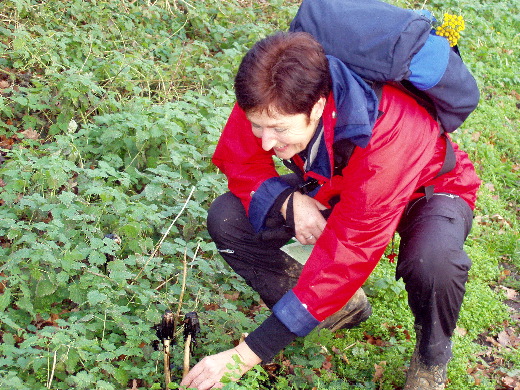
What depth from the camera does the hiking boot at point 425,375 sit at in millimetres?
3014

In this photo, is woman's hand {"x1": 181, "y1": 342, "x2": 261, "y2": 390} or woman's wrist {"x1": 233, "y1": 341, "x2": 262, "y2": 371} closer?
woman's hand {"x1": 181, "y1": 342, "x2": 261, "y2": 390}

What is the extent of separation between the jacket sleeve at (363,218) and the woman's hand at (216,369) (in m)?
0.23

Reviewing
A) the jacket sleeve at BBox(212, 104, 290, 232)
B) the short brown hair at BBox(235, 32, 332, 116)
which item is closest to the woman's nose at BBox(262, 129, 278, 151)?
the short brown hair at BBox(235, 32, 332, 116)

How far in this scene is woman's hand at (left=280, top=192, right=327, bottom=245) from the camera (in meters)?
3.02

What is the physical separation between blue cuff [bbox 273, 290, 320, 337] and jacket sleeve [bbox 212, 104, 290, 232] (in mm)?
606

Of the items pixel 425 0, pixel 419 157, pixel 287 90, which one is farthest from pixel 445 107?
pixel 425 0

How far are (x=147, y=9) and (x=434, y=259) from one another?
4.64 meters

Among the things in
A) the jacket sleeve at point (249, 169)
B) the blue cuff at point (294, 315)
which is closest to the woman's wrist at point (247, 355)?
the blue cuff at point (294, 315)

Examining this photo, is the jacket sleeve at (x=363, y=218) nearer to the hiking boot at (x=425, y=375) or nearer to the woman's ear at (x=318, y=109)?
the woman's ear at (x=318, y=109)

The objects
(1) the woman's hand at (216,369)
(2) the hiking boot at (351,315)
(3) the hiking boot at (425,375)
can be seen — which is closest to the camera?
(1) the woman's hand at (216,369)

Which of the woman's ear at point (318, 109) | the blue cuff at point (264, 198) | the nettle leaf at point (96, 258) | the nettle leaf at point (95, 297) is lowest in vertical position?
the nettle leaf at point (95, 297)

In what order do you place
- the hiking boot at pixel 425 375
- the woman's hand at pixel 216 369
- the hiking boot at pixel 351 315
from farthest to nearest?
the hiking boot at pixel 351 315
the hiking boot at pixel 425 375
the woman's hand at pixel 216 369

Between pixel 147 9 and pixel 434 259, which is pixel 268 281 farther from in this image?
pixel 147 9

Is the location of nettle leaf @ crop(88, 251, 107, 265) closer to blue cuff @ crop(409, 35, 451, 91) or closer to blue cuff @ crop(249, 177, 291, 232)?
blue cuff @ crop(249, 177, 291, 232)
